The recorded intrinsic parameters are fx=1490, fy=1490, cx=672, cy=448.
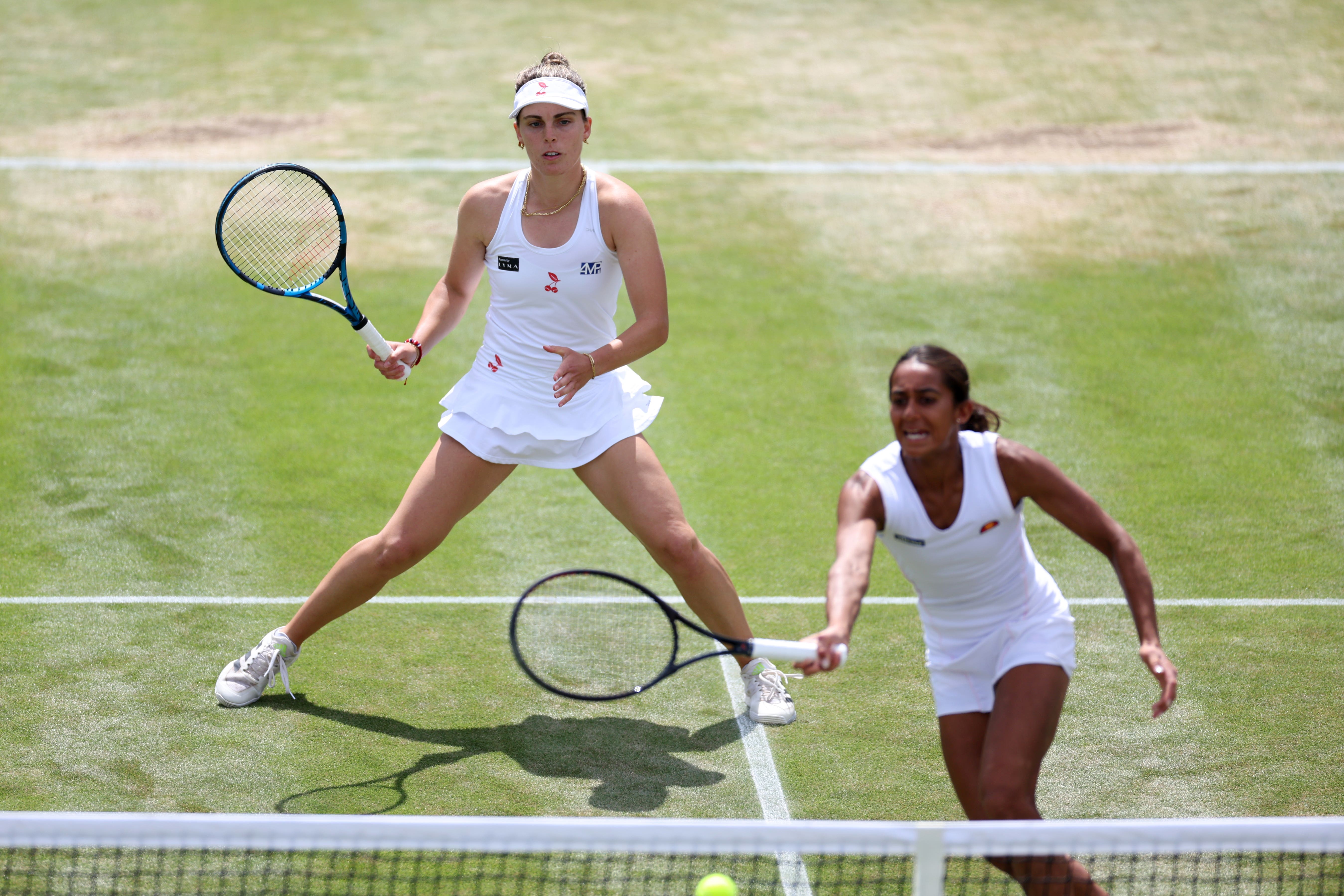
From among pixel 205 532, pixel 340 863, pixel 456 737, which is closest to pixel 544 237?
pixel 456 737

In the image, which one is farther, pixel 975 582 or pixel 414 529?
pixel 414 529

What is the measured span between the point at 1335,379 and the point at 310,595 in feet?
20.4

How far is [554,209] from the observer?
5.45 m

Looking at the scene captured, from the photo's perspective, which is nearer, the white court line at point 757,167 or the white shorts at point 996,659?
the white shorts at point 996,659

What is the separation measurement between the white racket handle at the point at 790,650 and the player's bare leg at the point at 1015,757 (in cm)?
57

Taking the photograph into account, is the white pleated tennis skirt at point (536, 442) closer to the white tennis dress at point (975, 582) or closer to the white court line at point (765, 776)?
the white court line at point (765, 776)

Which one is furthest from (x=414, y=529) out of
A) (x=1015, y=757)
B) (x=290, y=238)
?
(x=1015, y=757)

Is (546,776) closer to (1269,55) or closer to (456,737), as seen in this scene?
(456,737)

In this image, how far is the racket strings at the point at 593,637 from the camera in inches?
234

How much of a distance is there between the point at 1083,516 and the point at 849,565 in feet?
2.26

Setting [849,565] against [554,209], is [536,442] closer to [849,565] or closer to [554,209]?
[554,209]

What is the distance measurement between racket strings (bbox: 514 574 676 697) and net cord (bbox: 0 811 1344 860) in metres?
2.03

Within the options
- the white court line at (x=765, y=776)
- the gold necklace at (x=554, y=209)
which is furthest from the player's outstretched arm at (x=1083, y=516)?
the gold necklace at (x=554, y=209)

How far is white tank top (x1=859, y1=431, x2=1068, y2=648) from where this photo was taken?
411 cm
